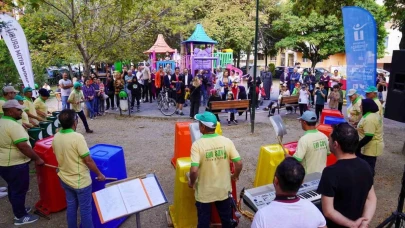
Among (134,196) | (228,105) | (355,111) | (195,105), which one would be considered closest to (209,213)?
(134,196)

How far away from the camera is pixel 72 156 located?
3.54 m

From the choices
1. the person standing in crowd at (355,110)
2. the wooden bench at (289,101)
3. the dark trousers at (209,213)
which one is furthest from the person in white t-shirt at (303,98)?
the dark trousers at (209,213)

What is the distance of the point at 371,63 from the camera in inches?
289

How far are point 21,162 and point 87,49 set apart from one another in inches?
327

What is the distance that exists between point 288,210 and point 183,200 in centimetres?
241

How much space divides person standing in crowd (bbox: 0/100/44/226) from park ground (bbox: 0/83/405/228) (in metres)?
0.54

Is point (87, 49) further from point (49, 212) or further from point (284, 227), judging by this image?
point (284, 227)

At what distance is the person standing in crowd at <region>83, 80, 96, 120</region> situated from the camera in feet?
38.6

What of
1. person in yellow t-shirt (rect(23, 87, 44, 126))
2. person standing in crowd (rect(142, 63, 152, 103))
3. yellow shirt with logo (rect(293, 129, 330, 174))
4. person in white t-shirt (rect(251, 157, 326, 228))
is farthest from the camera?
person standing in crowd (rect(142, 63, 152, 103))

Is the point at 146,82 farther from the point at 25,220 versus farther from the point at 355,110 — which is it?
the point at 25,220

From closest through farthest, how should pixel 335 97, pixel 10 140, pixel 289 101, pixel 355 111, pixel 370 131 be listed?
1. pixel 10 140
2. pixel 370 131
3. pixel 355 111
4. pixel 335 97
5. pixel 289 101

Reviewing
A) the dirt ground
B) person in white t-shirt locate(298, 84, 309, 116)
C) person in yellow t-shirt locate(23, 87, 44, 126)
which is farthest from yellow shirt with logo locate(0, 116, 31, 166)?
person in white t-shirt locate(298, 84, 309, 116)

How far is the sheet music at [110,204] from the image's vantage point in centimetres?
268

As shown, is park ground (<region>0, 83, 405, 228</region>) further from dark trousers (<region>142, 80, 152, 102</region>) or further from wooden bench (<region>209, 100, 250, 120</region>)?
dark trousers (<region>142, 80, 152, 102</region>)
